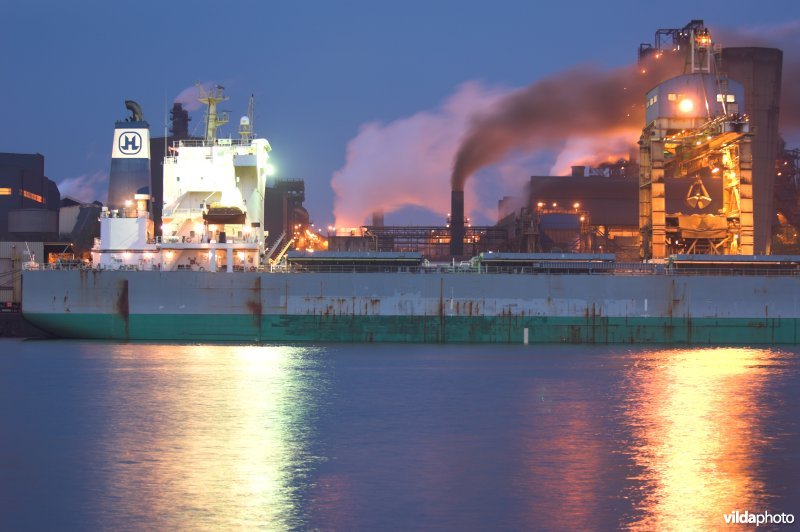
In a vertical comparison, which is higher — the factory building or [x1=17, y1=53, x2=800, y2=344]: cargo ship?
the factory building

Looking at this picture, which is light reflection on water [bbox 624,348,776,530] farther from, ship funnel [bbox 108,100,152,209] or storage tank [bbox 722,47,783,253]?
storage tank [bbox 722,47,783,253]

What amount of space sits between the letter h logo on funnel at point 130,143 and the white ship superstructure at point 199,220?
1892 millimetres

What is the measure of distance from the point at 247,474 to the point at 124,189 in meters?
29.4

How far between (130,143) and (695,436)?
106 feet

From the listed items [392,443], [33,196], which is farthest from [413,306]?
[33,196]

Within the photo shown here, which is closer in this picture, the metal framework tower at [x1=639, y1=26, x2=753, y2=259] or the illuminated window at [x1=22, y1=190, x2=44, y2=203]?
the metal framework tower at [x1=639, y1=26, x2=753, y2=259]

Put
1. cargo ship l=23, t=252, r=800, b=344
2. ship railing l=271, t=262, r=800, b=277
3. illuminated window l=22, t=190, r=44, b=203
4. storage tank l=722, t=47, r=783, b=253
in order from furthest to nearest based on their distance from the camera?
illuminated window l=22, t=190, r=44, b=203
storage tank l=722, t=47, r=783, b=253
ship railing l=271, t=262, r=800, b=277
cargo ship l=23, t=252, r=800, b=344

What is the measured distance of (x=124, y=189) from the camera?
138 ft

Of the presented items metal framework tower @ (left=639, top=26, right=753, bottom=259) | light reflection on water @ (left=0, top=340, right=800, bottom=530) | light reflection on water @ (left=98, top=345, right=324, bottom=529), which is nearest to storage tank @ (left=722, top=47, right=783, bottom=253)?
metal framework tower @ (left=639, top=26, right=753, bottom=259)

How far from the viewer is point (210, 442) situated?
59.9ft

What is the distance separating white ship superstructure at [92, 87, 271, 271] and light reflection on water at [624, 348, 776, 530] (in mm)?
18990

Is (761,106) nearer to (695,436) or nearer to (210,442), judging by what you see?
(695,436)

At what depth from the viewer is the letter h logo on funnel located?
4256cm

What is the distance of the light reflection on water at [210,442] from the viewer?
1360 cm
